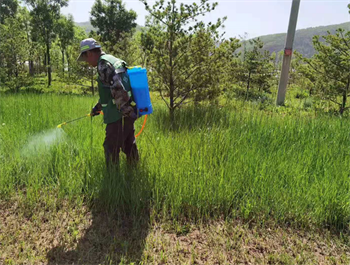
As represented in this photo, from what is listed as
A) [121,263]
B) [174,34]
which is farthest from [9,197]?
[174,34]

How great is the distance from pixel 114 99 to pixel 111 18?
64.0 ft

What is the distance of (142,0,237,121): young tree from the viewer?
14.9ft

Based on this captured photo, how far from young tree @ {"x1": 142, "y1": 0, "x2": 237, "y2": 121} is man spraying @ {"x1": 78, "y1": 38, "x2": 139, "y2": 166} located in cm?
217

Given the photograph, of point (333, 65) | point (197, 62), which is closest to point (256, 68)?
point (333, 65)

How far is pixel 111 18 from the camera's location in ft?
63.0

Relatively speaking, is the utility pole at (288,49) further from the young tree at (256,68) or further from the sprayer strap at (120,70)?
the sprayer strap at (120,70)

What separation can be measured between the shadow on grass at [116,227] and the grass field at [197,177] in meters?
0.02

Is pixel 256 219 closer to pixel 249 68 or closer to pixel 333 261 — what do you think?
pixel 333 261

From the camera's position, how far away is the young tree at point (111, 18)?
19000 mm

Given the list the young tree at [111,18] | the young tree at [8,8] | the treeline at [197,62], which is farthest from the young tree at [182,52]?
the young tree at [8,8]

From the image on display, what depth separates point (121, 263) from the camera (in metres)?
1.90

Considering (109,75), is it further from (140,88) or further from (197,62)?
(197,62)

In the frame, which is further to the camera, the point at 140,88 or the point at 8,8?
the point at 8,8

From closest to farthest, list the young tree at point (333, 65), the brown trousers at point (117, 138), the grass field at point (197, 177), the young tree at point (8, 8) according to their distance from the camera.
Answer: the grass field at point (197, 177) < the brown trousers at point (117, 138) < the young tree at point (333, 65) < the young tree at point (8, 8)
